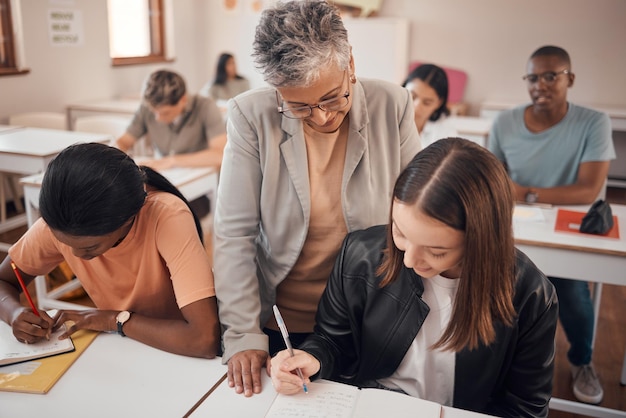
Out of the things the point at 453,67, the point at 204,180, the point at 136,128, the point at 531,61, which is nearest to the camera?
the point at 531,61

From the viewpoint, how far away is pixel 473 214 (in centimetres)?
98

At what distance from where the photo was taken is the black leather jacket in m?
1.12

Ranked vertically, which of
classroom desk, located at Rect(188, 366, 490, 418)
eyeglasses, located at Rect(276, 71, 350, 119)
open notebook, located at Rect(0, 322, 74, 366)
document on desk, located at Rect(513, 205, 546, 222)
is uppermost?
eyeglasses, located at Rect(276, 71, 350, 119)

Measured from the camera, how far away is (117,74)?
18.0ft

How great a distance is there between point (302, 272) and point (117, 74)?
468cm

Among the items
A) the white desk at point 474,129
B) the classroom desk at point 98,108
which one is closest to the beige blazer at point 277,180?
the white desk at point 474,129

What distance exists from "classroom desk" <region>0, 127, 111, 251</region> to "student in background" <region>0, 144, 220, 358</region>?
164 centimetres

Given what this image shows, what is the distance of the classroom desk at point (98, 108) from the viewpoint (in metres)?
4.67

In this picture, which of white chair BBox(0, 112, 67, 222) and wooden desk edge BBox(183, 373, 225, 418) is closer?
wooden desk edge BBox(183, 373, 225, 418)

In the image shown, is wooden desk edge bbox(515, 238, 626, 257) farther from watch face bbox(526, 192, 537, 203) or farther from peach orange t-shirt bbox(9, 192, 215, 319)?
peach orange t-shirt bbox(9, 192, 215, 319)

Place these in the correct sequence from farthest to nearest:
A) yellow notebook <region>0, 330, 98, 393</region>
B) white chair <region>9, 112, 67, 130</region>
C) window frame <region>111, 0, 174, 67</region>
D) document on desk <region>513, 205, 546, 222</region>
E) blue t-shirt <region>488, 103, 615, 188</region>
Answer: window frame <region>111, 0, 174, 67</region>, white chair <region>9, 112, 67, 130</region>, blue t-shirt <region>488, 103, 615, 188</region>, document on desk <region>513, 205, 546, 222</region>, yellow notebook <region>0, 330, 98, 393</region>

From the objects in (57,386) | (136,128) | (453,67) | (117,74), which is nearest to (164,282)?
(57,386)

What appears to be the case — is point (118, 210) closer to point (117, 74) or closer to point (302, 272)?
point (302, 272)

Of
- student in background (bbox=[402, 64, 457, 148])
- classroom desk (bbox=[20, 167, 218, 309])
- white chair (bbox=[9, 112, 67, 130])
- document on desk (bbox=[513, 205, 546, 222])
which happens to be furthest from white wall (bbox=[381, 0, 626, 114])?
document on desk (bbox=[513, 205, 546, 222])
